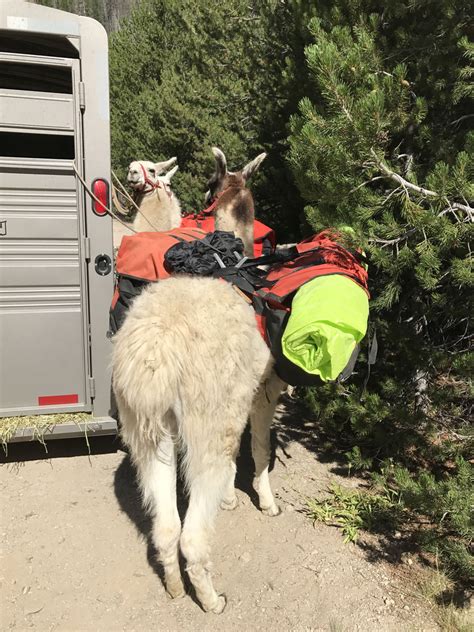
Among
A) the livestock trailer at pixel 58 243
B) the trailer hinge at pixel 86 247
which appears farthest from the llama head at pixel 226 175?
the trailer hinge at pixel 86 247

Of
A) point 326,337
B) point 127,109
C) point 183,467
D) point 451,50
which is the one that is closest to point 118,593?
point 183,467

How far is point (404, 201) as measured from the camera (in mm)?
2754

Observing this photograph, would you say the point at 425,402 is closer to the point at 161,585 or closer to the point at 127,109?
the point at 161,585

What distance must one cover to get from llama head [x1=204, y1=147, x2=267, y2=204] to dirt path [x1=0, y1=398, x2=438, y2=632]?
2790 mm

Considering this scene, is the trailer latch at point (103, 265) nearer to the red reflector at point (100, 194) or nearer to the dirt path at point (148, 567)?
the red reflector at point (100, 194)

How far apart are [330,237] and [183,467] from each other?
5.52 feet

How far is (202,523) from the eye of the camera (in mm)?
2578

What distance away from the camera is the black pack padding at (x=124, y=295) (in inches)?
131

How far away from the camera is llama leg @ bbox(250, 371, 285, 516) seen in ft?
11.5

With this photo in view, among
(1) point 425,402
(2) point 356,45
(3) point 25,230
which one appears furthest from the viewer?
(1) point 425,402

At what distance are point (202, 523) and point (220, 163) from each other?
3449mm

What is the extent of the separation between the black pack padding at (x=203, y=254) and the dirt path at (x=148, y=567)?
1862mm

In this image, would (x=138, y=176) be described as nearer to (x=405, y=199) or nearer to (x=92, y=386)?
(x=92, y=386)

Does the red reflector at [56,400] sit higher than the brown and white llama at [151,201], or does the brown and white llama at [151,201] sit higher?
the brown and white llama at [151,201]
